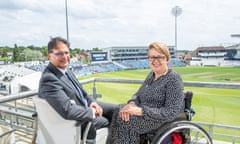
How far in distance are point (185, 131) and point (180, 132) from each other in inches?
1.3

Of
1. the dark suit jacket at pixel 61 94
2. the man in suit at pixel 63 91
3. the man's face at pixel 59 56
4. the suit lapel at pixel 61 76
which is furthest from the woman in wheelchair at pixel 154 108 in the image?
the man's face at pixel 59 56

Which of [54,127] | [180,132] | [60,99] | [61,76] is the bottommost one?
[180,132]

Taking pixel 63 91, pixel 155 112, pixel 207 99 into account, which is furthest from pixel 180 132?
pixel 207 99

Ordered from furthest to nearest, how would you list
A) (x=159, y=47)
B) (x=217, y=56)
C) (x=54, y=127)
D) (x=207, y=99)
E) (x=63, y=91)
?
(x=217, y=56), (x=207, y=99), (x=159, y=47), (x=63, y=91), (x=54, y=127)

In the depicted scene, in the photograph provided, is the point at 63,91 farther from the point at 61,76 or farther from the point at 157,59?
the point at 157,59

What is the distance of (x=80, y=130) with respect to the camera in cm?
150

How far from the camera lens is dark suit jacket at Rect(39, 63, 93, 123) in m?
1.43

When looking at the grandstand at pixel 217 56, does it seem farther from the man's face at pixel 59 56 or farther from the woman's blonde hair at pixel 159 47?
the man's face at pixel 59 56

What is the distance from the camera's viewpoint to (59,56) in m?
1.67

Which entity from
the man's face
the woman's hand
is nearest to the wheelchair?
the woman's hand

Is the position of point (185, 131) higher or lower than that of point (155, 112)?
lower

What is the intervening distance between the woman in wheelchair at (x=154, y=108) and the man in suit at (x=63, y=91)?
171 millimetres

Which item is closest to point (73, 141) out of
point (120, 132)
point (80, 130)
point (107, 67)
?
point (80, 130)

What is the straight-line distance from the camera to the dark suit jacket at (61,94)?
1.43 m
